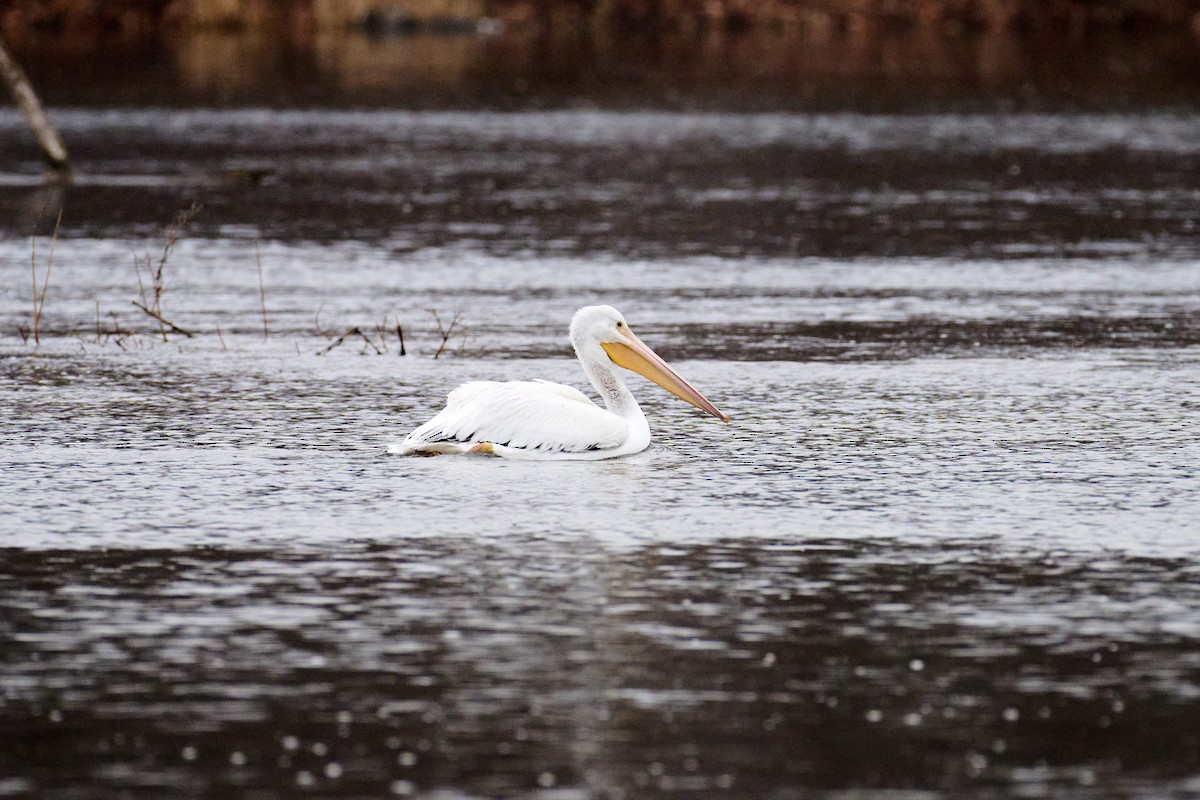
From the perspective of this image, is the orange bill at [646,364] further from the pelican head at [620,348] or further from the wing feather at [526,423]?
the wing feather at [526,423]

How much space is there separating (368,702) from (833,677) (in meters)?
1.29

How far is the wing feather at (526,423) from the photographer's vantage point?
10016 mm

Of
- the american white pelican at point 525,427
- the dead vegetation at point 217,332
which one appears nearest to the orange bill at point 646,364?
the american white pelican at point 525,427

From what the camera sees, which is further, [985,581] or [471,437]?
[471,437]

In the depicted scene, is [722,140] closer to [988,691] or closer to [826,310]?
[826,310]

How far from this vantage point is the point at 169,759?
5.96 metres

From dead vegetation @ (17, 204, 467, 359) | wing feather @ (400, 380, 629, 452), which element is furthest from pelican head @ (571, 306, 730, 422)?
A: dead vegetation @ (17, 204, 467, 359)

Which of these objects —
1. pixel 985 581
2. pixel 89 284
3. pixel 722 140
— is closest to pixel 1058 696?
pixel 985 581

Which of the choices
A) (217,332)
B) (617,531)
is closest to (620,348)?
(617,531)

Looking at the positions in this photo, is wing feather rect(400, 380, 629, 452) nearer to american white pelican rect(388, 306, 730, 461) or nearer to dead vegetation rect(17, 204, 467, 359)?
american white pelican rect(388, 306, 730, 461)

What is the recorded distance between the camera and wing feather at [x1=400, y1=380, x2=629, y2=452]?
10016 millimetres

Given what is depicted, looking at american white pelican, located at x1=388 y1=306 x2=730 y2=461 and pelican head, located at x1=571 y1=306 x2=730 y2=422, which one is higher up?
pelican head, located at x1=571 y1=306 x2=730 y2=422

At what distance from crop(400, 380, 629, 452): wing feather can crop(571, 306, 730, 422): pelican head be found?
2.05 ft

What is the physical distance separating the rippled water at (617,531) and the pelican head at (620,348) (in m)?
0.24
